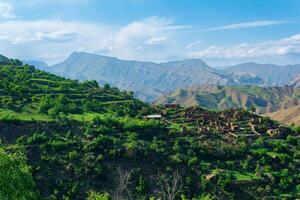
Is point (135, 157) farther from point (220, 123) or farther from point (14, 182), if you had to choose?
point (14, 182)

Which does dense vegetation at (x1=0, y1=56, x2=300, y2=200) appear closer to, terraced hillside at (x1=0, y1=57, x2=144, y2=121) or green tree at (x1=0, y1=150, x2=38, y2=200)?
terraced hillside at (x1=0, y1=57, x2=144, y2=121)

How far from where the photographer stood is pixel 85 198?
9975cm

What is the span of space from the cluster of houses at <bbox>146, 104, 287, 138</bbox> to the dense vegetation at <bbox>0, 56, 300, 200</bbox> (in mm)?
3307

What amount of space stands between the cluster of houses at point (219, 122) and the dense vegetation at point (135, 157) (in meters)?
3.31

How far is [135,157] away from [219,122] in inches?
1904

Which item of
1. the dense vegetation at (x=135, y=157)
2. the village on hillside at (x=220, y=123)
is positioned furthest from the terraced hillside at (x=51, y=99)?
the village on hillside at (x=220, y=123)

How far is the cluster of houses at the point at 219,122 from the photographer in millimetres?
→ 145025

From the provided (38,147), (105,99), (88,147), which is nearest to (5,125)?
(38,147)

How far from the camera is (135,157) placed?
375ft

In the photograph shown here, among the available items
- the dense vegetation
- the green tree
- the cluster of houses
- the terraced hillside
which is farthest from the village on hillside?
the green tree

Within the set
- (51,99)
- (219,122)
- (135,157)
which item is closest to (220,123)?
(219,122)

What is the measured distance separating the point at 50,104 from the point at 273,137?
69276 mm

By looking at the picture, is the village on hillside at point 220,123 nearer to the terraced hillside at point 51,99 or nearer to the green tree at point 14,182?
the terraced hillside at point 51,99

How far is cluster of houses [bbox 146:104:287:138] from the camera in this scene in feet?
476
